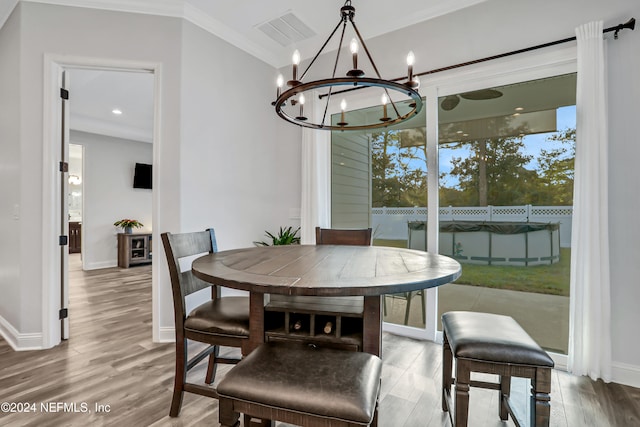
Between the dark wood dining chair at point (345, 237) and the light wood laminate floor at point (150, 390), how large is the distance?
3.01ft

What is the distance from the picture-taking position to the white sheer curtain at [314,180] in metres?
3.31

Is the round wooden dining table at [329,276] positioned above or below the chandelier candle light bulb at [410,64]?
below

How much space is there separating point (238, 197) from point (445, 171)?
6.76 ft

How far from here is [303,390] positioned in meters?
0.95

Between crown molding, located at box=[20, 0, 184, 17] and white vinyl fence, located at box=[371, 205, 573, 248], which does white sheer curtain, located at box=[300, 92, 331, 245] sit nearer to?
white vinyl fence, located at box=[371, 205, 573, 248]

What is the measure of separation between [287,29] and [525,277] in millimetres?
3100

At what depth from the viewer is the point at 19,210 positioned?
2.58m

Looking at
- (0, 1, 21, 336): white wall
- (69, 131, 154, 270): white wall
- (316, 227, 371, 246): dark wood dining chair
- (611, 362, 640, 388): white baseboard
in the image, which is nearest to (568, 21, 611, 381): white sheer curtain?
(611, 362, 640, 388): white baseboard

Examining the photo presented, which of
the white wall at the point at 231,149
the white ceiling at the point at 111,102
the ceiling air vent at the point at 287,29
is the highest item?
the ceiling air vent at the point at 287,29

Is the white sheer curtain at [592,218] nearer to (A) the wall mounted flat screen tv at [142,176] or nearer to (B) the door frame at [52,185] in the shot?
(B) the door frame at [52,185]

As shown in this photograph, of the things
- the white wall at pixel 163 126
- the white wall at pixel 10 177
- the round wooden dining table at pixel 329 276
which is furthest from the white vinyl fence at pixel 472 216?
the white wall at pixel 10 177

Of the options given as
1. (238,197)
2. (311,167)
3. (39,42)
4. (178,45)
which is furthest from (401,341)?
(39,42)

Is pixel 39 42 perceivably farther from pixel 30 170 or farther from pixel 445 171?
pixel 445 171

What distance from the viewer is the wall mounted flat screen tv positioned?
6629 mm
